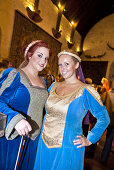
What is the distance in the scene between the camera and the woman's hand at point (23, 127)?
3.31 feet

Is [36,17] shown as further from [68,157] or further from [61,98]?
[68,157]

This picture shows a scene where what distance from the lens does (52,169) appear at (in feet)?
4.39

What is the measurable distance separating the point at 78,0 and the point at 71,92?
902 cm

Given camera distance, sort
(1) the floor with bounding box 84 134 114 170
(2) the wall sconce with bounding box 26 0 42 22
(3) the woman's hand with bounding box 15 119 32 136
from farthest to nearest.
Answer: (2) the wall sconce with bounding box 26 0 42 22
(1) the floor with bounding box 84 134 114 170
(3) the woman's hand with bounding box 15 119 32 136

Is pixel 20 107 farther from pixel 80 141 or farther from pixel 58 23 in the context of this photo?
pixel 58 23

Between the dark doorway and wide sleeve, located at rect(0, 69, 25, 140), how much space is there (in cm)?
1002

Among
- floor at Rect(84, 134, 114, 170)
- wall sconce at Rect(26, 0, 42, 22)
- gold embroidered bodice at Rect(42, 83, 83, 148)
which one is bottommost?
floor at Rect(84, 134, 114, 170)

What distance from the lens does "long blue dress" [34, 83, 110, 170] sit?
1.34 meters

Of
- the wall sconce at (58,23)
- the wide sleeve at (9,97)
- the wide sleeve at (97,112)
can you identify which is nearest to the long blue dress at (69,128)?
the wide sleeve at (97,112)

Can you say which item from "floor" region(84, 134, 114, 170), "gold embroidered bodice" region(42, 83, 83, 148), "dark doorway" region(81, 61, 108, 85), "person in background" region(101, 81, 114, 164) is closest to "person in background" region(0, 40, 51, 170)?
"gold embroidered bodice" region(42, 83, 83, 148)

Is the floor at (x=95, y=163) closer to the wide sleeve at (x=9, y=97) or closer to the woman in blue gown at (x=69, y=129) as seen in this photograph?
the woman in blue gown at (x=69, y=129)

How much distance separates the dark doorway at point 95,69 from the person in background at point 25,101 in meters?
9.71

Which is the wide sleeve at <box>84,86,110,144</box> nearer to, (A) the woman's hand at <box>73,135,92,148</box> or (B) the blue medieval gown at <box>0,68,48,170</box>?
(A) the woman's hand at <box>73,135,92,148</box>

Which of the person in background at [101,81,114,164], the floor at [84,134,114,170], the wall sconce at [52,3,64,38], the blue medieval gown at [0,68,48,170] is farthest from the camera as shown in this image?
the wall sconce at [52,3,64,38]
